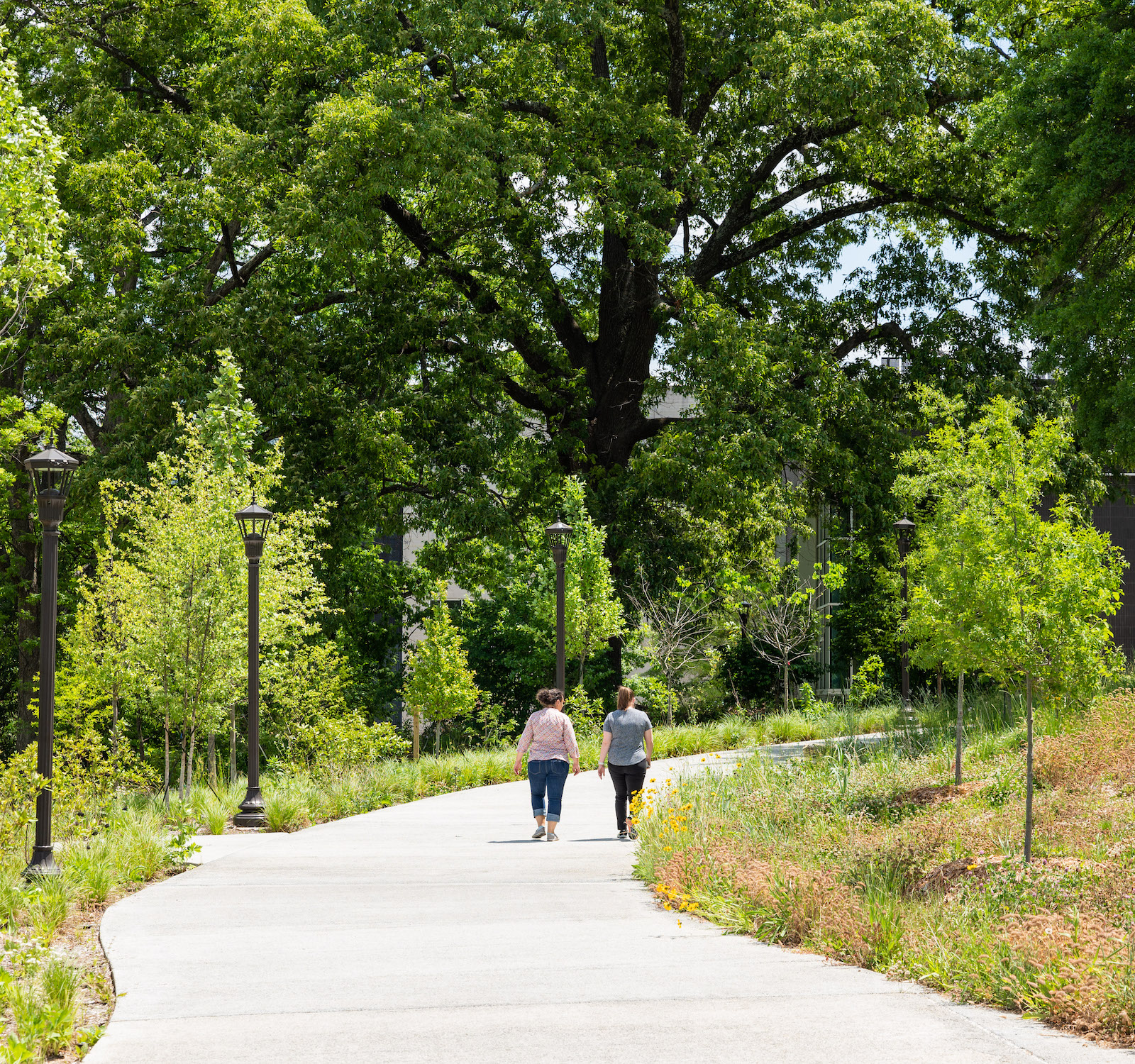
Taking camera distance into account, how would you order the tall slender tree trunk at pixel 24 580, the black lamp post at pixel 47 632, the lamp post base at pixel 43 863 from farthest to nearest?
the tall slender tree trunk at pixel 24 580, the black lamp post at pixel 47 632, the lamp post base at pixel 43 863

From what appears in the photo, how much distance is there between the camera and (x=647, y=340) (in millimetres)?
26938

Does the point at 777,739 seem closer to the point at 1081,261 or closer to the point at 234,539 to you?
the point at 1081,261

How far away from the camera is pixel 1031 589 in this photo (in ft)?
34.8

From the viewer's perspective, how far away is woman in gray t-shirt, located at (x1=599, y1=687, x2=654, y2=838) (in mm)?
12891

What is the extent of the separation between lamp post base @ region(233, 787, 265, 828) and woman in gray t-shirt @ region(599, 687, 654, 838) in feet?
14.3

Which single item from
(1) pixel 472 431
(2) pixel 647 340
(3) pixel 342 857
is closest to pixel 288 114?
(1) pixel 472 431

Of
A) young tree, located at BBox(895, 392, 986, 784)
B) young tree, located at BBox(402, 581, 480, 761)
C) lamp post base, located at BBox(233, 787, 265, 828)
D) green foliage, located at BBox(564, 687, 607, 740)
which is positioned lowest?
lamp post base, located at BBox(233, 787, 265, 828)

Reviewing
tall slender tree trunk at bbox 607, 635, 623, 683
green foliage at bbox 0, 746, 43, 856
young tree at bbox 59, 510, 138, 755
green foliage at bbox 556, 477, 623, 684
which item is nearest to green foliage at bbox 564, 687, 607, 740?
green foliage at bbox 556, 477, 623, 684

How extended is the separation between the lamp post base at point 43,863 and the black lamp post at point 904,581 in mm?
16656

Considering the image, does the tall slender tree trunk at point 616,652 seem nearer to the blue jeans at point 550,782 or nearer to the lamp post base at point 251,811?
the lamp post base at point 251,811

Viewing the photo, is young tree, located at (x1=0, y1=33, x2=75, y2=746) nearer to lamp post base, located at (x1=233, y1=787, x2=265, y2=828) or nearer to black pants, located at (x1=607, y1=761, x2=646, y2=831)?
lamp post base, located at (x1=233, y1=787, x2=265, y2=828)

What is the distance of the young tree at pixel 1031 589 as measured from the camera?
34.6 ft

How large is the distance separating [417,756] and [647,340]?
33.9 feet

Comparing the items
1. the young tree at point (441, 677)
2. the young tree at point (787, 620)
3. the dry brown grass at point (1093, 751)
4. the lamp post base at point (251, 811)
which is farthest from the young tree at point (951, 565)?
the young tree at point (787, 620)
